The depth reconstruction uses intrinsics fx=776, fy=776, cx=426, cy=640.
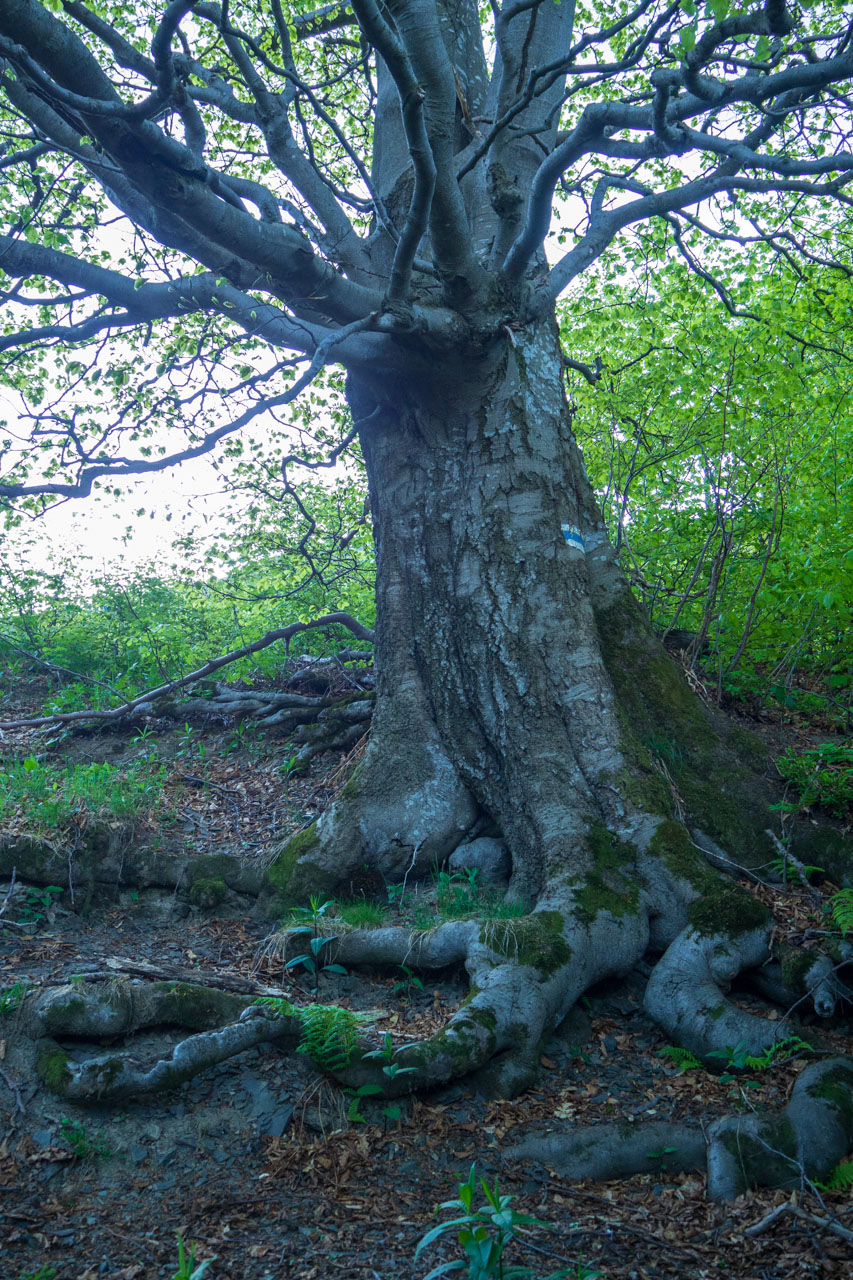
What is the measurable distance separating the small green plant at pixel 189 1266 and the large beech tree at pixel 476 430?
0.87 metres

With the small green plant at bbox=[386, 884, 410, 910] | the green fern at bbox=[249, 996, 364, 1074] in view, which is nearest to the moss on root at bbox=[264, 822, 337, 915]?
the small green plant at bbox=[386, 884, 410, 910]

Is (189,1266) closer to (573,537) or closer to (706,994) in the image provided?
(706,994)

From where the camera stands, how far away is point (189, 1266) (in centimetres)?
227

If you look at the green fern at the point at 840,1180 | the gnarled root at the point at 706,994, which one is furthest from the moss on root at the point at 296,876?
the green fern at the point at 840,1180

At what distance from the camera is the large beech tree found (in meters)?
3.89

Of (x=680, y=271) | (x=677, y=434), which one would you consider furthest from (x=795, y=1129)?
(x=680, y=271)

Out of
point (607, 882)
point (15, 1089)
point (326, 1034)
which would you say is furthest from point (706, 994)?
point (15, 1089)

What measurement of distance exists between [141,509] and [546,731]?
3.81 m

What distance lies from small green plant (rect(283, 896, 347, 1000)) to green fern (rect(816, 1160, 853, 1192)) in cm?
239

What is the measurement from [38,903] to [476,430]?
13.6 ft

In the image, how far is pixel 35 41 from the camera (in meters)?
3.67

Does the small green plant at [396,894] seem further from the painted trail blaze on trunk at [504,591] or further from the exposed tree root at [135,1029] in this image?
the exposed tree root at [135,1029]

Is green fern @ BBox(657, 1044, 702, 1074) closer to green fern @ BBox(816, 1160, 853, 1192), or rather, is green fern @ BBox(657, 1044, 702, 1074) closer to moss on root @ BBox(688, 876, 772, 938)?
moss on root @ BBox(688, 876, 772, 938)

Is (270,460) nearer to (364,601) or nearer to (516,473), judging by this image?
(364,601)
